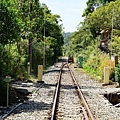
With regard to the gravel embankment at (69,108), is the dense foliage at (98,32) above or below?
above

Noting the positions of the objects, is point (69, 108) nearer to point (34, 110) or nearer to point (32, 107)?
point (34, 110)

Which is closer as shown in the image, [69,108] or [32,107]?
[69,108]

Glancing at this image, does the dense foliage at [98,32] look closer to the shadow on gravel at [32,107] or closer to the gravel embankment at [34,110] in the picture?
the gravel embankment at [34,110]

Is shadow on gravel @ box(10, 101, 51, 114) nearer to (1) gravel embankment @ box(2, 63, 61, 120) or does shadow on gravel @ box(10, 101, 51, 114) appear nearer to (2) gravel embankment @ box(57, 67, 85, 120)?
(1) gravel embankment @ box(2, 63, 61, 120)

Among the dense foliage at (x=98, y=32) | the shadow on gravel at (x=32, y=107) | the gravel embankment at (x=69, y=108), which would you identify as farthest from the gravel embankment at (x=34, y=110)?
the dense foliage at (x=98, y=32)

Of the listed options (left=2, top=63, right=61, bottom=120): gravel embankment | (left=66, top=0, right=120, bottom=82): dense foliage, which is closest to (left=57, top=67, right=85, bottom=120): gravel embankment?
(left=2, top=63, right=61, bottom=120): gravel embankment

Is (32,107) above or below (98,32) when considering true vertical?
below

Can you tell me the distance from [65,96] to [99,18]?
53.2m

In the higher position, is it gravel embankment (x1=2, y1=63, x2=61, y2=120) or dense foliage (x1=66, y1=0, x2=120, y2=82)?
dense foliage (x1=66, y1=0, x2=120, y2=82)

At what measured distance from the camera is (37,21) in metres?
29.4

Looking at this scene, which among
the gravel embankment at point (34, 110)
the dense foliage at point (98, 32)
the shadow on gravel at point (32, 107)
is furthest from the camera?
the dense foliage at point (98, 32)

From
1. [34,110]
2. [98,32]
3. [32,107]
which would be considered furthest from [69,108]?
[98,32]

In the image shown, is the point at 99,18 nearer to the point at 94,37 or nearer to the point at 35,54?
Answer: the point at 94,37

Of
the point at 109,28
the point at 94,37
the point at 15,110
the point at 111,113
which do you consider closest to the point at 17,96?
the point at 15,110
